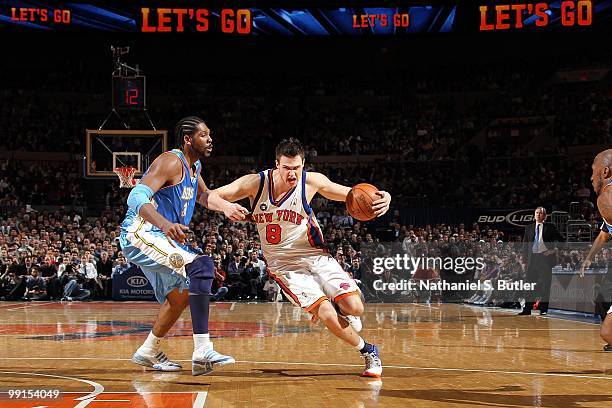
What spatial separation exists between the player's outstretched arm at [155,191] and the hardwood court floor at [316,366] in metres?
1.15

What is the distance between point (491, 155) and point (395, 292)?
38.2 feet

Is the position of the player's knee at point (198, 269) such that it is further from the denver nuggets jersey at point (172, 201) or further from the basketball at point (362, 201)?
the basketball at point (362, 201)

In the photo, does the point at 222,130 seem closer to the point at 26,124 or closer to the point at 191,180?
the point at 26,124

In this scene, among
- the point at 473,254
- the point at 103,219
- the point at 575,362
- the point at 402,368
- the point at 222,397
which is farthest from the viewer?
the point at 103,219

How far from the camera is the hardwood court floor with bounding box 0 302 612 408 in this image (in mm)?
5262

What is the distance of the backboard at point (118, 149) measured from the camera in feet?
69.5

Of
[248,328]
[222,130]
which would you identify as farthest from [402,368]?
[222,130]

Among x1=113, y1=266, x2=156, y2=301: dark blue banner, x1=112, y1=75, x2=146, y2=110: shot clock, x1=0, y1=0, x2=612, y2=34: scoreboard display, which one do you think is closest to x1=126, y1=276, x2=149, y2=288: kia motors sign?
x1=113, y1=266, x2=156, y2=301: dark blue banner

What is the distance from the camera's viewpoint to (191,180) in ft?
21.8

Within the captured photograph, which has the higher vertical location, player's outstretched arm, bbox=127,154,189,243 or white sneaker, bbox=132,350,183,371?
player's outstretched arm, bbox=127,154,189,243

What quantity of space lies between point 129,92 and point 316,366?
16921 millimetres

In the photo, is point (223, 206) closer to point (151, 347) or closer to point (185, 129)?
point (185, 129)

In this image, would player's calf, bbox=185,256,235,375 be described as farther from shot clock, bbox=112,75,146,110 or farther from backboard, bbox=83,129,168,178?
shot clock, bbox=112,75,146,110

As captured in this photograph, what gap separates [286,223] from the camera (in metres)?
6.61
